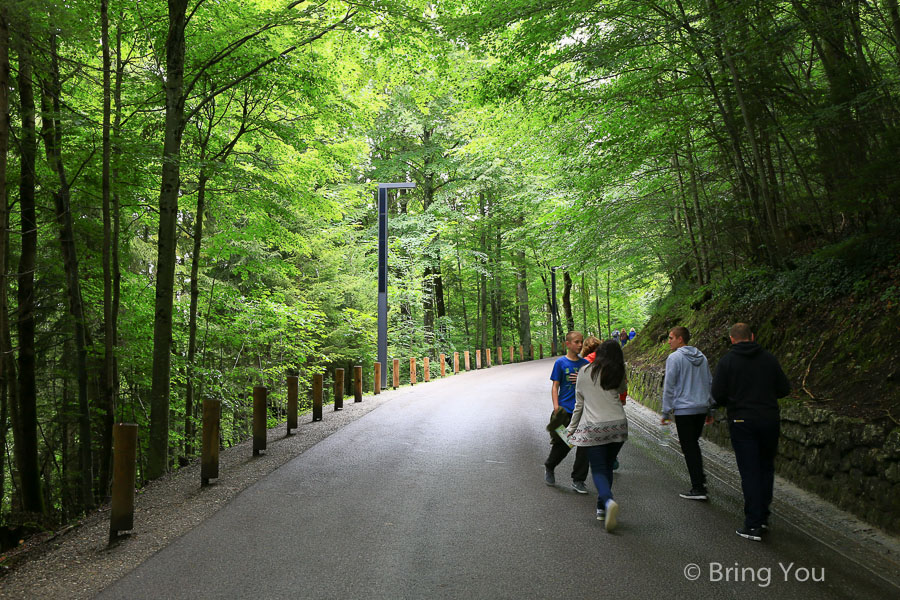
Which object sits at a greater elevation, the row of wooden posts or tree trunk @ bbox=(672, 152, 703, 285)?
tree trunk @ bbox=(672, 152, 703, 285)

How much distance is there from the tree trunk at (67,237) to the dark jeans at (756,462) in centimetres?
898

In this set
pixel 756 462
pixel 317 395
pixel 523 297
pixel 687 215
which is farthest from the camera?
pixel 523 297

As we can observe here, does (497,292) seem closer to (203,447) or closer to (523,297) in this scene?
(523,297)

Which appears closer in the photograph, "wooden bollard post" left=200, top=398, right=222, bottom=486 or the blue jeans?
the blue jeans

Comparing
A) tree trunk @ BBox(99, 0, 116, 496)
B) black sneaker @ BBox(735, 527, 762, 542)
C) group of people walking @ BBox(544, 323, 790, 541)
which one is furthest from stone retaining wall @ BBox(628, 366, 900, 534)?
tree trunk @ BBox(99, 0, 116, 496)

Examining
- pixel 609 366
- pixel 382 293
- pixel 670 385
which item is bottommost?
pixel 670 385

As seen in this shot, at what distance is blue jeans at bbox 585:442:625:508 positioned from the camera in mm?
5250

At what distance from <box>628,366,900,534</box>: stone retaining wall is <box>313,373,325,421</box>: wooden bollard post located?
324 inches

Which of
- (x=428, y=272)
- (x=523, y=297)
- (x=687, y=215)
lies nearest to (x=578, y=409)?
(x=687, y=215)

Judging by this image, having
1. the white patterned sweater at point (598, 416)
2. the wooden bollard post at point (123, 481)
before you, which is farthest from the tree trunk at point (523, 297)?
the wooden bollard post at point (123, 481)

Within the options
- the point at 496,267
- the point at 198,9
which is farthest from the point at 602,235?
the point at 496,267

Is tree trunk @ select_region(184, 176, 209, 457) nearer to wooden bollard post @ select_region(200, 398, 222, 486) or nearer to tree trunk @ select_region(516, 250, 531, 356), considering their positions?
wooden bollard post @ select_region(200, 398, 222, 486)

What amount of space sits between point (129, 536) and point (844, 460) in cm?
668

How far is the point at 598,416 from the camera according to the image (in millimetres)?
5426
